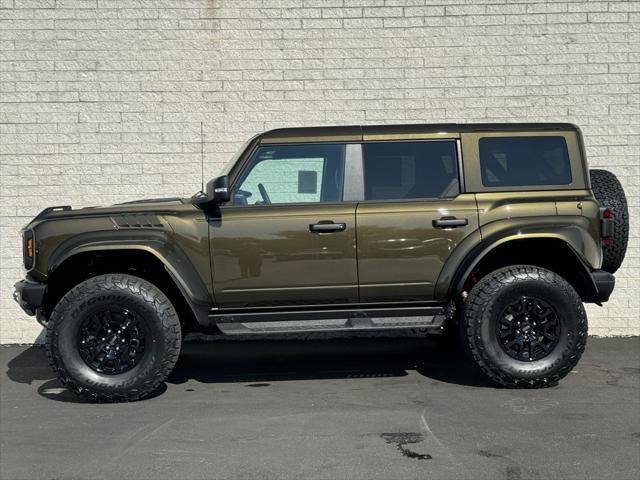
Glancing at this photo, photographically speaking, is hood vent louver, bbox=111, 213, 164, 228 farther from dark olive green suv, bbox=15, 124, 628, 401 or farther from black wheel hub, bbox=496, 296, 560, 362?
black wheel hub, bbox=496, 296, 560, 362

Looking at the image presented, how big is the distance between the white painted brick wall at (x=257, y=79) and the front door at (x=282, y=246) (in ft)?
7.74

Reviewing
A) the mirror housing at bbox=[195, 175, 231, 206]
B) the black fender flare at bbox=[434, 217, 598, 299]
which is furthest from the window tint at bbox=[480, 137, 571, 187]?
the mirror housing at bbox=[195, 175, 231, 206]

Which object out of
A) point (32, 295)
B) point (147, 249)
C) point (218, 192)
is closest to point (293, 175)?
point (218, 192)

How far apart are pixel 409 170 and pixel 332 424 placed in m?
2.19

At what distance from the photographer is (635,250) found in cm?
834

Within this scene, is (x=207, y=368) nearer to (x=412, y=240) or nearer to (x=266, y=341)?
(x=266, y=341)

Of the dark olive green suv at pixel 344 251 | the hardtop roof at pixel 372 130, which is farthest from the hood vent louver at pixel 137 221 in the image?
the hardtop roof at pixel 372 130

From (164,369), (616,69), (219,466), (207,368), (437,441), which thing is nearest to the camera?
(219,466)

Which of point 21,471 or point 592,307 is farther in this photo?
point 592,307

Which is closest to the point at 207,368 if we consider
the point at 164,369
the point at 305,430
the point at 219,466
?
the point at 164,369

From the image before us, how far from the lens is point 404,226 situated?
19.9 ft

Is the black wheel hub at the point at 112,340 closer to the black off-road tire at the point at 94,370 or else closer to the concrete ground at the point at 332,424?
the black off-road tire at the point at 94,370

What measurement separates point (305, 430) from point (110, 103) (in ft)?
15.7

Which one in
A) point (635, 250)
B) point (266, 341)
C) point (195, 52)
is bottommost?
point (266, 341)
